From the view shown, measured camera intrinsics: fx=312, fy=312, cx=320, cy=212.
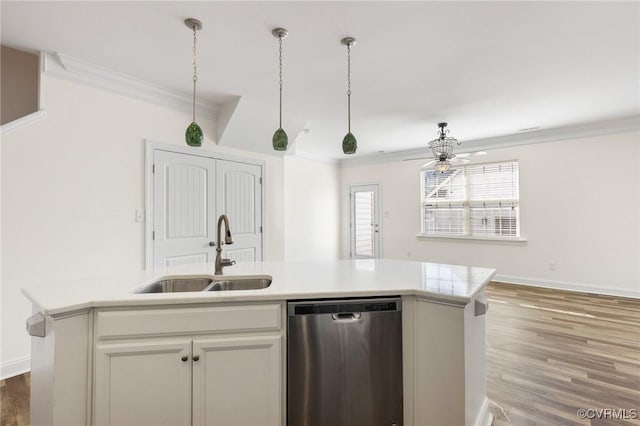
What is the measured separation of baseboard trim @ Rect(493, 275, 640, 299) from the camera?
4.37 metres

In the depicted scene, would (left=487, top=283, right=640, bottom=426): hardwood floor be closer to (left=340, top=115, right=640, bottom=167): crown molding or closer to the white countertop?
the white countertop

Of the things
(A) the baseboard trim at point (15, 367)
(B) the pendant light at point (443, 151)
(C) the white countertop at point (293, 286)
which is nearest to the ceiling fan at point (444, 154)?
(B) the pendant light at point (443, 151)

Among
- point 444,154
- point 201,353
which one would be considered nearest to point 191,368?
point 201,353

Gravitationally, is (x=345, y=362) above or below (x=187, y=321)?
below

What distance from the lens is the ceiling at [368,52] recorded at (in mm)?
2023

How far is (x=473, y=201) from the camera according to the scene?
570cm

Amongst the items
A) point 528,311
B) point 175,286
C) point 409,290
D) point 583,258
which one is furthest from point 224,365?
point 583,258

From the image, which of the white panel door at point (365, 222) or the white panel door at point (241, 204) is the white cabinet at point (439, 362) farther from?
the white panel door at point (365, 222)

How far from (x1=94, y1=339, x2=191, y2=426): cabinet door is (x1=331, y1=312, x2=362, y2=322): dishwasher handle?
70cm

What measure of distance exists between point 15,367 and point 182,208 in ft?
5.99

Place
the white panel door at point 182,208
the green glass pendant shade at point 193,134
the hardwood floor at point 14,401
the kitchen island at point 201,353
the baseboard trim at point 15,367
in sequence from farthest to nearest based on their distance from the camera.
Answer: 1. the white panel door at point 182,208
2. the baseboard trim at point 15,367
3. the green glass pendant shade at point 193,134
4. the hardwood floor at point 14,401
5. the kitchen island at point 201,353

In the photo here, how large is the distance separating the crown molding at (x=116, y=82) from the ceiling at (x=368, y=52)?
3.8 inches

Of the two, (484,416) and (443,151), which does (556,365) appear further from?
(443,151)

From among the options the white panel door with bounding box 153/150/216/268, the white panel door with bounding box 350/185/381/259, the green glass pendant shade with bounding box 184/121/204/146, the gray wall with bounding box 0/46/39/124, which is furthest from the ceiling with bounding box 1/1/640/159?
the white panel door with bounding box 350/185/381/259
